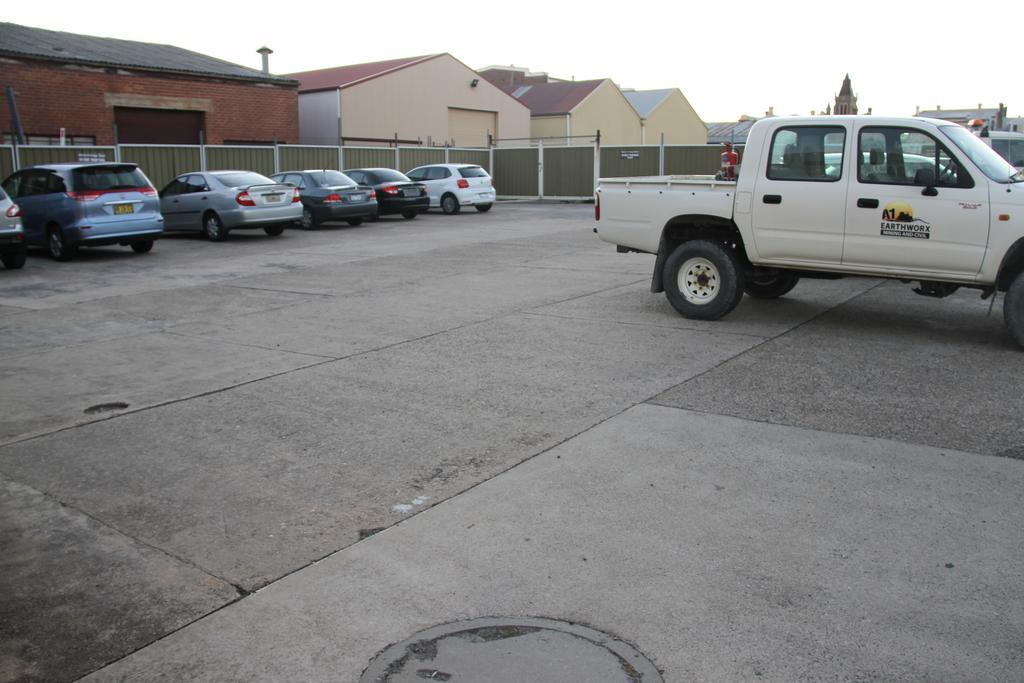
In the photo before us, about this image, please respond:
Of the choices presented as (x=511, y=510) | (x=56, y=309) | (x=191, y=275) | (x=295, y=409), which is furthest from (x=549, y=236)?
(x=511, y=510)

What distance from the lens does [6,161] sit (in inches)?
910

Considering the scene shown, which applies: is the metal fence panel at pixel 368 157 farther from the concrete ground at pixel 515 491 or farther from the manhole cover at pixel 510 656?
the manhole cover at pixel 510 656

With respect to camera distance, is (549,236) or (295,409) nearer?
(295,409)

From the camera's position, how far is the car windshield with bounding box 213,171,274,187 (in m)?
20.5

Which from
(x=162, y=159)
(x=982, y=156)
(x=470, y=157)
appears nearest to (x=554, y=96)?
(x=470, y=157)

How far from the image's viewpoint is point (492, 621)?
12.5 feet

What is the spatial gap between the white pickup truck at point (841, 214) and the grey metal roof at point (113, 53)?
81.9ft

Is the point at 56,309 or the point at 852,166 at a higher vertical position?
the point at 852,166

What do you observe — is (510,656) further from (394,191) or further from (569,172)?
(569,172)

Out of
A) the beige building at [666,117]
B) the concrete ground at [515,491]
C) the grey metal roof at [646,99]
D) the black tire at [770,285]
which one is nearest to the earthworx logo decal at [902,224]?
the concrete ground at [515,491]

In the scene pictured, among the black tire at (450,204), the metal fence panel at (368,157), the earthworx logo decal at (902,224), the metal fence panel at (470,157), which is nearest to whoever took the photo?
the earthworx logo decal at (902,224)

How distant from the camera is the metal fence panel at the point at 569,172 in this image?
34.3 m

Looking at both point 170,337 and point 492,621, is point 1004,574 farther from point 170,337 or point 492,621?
point 170,337

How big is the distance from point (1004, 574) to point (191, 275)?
1334 centimetres
